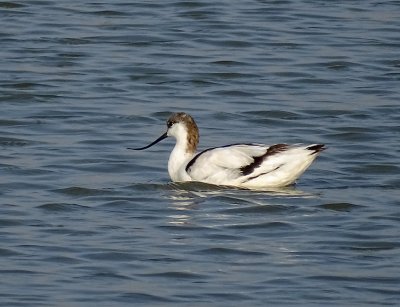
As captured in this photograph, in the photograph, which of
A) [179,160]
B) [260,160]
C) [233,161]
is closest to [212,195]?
[233,161]

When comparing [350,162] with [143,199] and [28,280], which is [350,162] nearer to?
[143,199]

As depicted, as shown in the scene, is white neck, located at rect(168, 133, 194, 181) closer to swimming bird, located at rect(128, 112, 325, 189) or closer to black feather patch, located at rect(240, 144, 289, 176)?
swimming bird, located at rect(128, 112, 325, 189)

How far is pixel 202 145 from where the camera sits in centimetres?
1530

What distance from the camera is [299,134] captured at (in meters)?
15.8

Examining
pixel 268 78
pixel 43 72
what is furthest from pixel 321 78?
pixel 43 72

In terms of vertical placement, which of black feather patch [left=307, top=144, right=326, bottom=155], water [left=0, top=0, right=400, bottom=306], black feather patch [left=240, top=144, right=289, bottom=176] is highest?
black feather patch [left=307, top=144, right=326, bottom=155]

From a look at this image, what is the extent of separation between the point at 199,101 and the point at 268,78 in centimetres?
155

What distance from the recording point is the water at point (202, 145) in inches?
414

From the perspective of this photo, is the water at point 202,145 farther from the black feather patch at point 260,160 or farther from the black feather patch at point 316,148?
the black feather patch at point 316,148

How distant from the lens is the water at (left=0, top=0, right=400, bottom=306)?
1051 cm

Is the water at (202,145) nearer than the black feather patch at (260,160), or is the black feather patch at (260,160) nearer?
the water at (202,145)

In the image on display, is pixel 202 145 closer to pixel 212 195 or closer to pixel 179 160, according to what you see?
pixel 179 160

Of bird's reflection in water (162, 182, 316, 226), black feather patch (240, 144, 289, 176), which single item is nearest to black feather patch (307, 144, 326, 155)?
black feather patch (240, 144, 289, 176)

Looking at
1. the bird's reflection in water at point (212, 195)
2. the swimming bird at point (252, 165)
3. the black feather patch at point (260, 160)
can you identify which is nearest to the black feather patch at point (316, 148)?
the swimming bird at point (252, 165)
